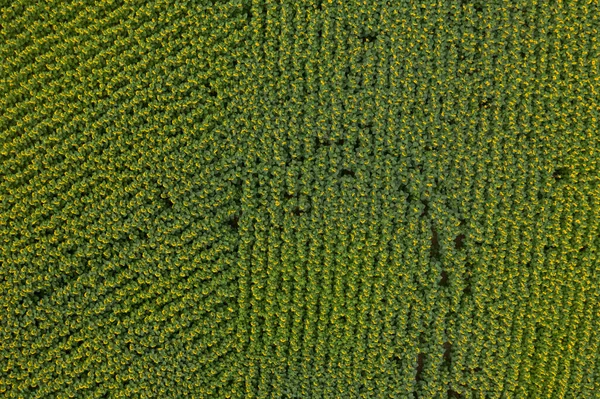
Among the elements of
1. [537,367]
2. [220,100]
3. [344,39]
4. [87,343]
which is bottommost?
[537,367]

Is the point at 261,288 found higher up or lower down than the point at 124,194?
lower down

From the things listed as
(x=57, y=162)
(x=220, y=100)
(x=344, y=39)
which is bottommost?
(x=57, y=162)

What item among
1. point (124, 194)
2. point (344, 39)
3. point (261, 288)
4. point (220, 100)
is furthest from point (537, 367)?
point (124, 194)

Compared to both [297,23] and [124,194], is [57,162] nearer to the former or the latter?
[124,194]

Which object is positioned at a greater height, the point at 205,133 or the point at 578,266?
the point at 205,133

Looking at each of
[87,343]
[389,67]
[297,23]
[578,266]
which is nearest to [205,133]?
[297,23]

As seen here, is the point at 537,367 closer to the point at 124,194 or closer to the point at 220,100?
the point at 220,100
